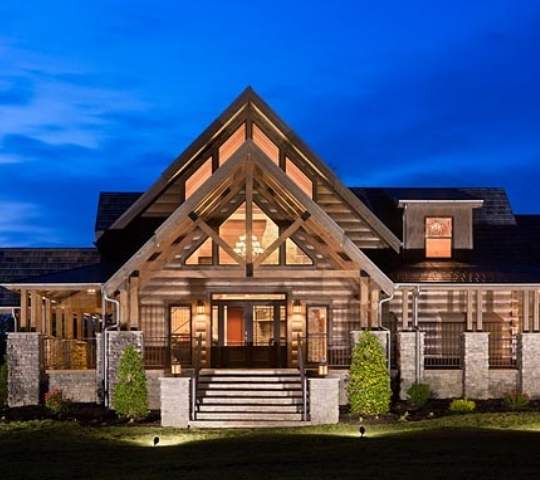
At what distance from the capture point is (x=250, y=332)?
30.7 m

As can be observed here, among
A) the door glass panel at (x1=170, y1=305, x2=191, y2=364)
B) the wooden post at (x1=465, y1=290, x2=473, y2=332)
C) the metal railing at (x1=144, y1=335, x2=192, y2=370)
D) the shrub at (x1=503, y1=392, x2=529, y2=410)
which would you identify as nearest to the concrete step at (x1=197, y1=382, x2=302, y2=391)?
the metal railing at (x1=144, y1=335, x2=192, y2=370)

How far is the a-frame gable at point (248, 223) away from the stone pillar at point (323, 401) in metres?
3.54

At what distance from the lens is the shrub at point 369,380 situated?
2575 centimetres

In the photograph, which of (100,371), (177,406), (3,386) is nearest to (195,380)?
(177,406)

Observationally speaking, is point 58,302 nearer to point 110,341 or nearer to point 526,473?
point 110,341

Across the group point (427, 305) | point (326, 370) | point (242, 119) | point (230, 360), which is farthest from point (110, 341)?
point (427, 305)

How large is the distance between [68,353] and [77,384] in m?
1.81

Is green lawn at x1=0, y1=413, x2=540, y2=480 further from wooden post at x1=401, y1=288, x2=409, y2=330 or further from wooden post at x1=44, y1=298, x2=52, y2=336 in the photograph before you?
wooden post at x1=44, y1=298, x2=52, y2=336

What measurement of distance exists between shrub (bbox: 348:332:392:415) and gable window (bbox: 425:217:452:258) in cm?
703

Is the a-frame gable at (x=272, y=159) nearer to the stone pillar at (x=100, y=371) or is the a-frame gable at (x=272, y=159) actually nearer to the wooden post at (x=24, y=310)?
the wooden post at (x=24, y=310)

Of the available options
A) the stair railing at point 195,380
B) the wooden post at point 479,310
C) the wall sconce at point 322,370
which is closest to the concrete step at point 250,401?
the stair railing at point 195,380

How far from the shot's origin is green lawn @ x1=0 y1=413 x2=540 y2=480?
17.5 m

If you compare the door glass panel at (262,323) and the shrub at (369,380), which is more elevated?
the door glass panel at (262,323)

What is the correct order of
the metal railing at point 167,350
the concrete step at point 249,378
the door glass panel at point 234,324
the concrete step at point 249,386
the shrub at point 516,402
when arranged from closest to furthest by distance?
the concrete step at point 249,386
the shrub at point 516,402
the concrete step at point 249,378
the metal railing at point 167,350
the door glass panel at point 234,324
